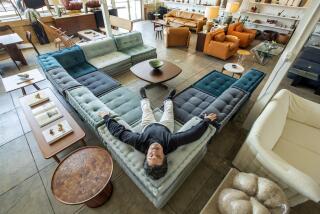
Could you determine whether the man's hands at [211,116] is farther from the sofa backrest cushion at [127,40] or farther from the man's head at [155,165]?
the sofa backrest cushion at [127,40]

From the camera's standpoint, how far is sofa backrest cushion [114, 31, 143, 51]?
4242 mm

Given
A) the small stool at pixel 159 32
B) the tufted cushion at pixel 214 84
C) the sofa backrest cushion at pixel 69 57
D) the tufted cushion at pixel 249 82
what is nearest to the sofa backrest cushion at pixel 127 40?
the sofa backrest cushion at pixel 69 57

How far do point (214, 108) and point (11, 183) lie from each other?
9.33 ft

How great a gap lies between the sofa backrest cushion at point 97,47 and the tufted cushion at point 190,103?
2.45 metres

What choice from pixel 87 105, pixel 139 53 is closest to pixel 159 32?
pixel 139 53

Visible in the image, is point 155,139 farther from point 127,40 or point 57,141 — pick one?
point 127,40

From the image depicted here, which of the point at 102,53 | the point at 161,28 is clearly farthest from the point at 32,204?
the point at 161,28

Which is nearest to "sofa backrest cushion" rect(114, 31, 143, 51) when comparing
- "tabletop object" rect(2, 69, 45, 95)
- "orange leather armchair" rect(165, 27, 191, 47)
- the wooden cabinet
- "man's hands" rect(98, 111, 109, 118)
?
"orange leather armchair" rect(165, 27, 191, 47)

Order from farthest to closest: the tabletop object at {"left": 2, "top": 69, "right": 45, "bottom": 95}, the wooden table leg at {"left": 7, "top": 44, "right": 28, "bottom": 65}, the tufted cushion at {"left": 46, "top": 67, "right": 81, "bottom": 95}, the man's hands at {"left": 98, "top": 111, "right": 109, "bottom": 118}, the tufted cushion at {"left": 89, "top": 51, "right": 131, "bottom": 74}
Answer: the wooden table leg at {"left": 7, "top": 44, "right": 28, "bottom": 65}, the tufted cushion at {"left": 89, "top": 51, "right": 131, "bottom": 74}, the tabletop object at {"left": 2, "top": 69, "right": 45, "bottom": 95}, the tufted cushion at {"left": 46, "top": 67, "right": 81, "bottom": 95}, the man's hands at {"left": 98, "top": 111, "right": 109, "bottom": 118}

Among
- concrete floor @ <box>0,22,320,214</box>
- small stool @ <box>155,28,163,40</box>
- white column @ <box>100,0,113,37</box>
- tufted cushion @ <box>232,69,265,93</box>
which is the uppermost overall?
white column @ <box>100,0,113,37</box>

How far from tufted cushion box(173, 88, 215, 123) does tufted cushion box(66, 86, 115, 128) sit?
101 cm

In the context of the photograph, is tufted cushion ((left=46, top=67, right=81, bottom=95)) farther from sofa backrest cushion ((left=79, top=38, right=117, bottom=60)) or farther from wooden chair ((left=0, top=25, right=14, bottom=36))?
wooden chair ((left=0, top=25, right=14, bottom=36))

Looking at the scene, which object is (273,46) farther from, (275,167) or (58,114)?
(58,114)

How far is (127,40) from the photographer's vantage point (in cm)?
438
